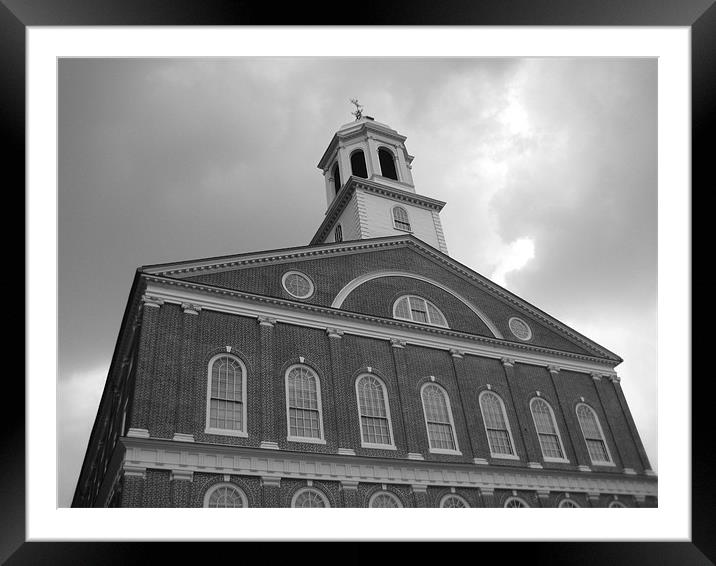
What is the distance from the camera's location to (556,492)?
21547 millimetres

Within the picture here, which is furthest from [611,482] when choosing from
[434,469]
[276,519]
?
[276,519]

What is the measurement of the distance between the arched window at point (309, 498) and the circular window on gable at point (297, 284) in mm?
6375

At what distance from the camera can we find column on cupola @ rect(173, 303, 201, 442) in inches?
663

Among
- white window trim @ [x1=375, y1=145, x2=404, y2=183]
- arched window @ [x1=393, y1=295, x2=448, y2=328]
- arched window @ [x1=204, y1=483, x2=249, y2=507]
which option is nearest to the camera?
arched window @ [x1=204, y1=483, x2=249, y2=507]

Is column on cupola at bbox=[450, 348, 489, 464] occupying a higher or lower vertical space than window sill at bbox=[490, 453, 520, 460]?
higher

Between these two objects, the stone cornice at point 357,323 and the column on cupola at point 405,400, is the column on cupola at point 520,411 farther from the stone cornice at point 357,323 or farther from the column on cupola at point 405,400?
the column on cupola at point 405,400

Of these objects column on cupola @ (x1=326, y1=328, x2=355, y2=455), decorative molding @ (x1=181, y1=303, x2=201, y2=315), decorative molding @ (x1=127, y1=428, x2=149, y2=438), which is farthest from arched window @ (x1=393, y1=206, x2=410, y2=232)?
decorative molding @ (x1=127, y1=428, x2=149, y2=438)

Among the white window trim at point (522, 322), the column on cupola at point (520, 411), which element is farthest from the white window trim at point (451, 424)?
the white window trim at point (522, 322)

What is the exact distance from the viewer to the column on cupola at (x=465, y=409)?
21000mm

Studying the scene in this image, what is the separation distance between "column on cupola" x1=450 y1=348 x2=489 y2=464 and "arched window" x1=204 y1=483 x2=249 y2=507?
776cm

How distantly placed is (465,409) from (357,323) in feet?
15.2

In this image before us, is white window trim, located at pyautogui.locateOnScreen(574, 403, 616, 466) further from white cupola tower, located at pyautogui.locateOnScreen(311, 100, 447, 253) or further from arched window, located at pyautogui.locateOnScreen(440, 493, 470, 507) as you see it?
white cupola tower, located at pyautogui.locateOnScreen(311, 100, 447, 253)
